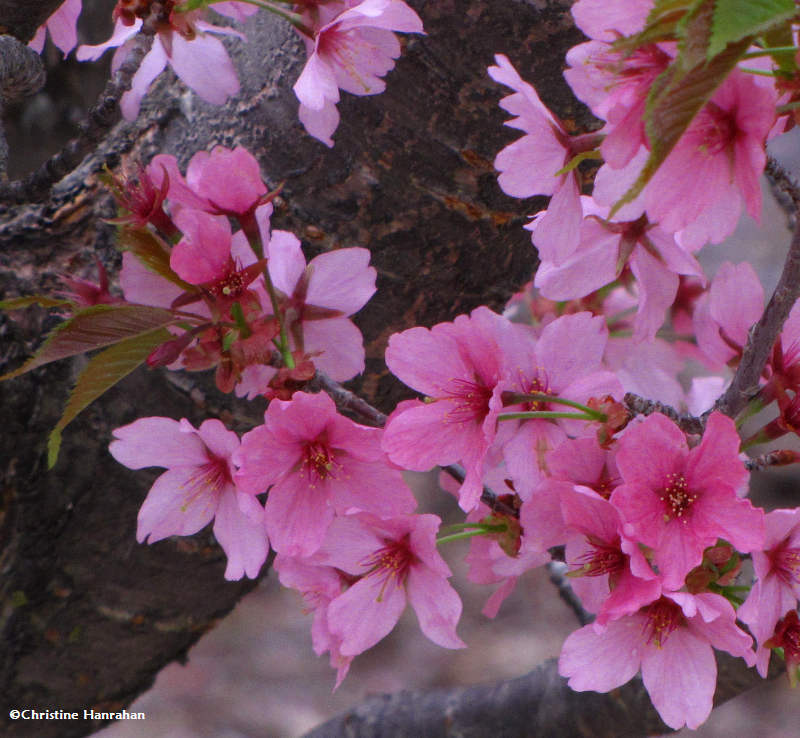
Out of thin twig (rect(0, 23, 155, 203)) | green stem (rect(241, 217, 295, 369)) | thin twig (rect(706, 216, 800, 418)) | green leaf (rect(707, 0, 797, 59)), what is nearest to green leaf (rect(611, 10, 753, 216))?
green leaf (rect(707, 0, 797, 59))

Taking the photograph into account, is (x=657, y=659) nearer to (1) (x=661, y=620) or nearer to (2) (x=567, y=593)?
(1) (x=661, y=620)

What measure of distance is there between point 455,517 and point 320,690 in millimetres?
728

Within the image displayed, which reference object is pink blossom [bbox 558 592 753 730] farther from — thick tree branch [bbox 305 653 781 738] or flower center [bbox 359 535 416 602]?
thick tree branch [bbox 305 653 781 738]

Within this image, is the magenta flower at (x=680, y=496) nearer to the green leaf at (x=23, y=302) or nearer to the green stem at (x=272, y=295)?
the green stem at (x=272, y=295)

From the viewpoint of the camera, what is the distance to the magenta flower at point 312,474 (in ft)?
1.49

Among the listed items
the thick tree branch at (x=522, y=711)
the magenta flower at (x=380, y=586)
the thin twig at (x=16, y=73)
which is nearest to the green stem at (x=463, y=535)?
the magenta flower at (x=380, y=586)

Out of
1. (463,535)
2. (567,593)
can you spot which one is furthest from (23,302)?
(567,593)

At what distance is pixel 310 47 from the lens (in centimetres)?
54

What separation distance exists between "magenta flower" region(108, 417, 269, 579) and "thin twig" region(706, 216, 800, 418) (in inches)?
11.2

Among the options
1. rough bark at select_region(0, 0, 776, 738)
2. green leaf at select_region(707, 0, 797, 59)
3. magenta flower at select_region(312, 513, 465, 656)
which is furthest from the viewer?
rough bark at select_region(0, 0, 776, 738)

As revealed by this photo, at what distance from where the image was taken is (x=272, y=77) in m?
0.64

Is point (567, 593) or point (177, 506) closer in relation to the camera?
point (177, 506)

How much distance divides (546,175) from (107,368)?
0.26 m

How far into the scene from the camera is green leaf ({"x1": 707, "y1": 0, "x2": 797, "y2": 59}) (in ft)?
0.85
